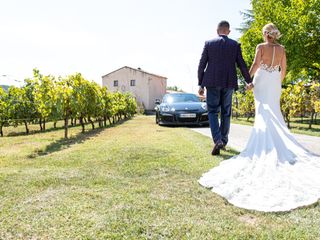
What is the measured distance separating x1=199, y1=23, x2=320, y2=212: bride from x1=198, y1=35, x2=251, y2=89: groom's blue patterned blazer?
0.38 metres

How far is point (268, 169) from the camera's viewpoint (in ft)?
11.9

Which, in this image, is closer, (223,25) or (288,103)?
(223,25)

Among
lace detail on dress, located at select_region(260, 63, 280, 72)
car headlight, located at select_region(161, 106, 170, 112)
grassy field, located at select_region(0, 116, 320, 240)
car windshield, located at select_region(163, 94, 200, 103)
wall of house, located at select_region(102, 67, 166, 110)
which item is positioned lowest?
grassy field, located at select_region(0, 116, 320, 240)

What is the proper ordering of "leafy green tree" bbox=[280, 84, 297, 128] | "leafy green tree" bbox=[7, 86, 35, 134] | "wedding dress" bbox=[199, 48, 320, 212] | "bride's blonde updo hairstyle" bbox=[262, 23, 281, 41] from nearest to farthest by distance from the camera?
"wedding dress" bbox=[199, 48, 320, 212], "bride's blonde updo hairstyle" bbox=[262, 23, 281, 41], "leafy green tree" bbox=[280, 84, 297, 128], "leafy green tree" bbox=[7, 86, 35, 134]

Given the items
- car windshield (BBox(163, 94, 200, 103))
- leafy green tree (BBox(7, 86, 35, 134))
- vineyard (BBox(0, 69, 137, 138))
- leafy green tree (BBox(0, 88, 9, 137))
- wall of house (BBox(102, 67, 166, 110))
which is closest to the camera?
vineyard (BBox(0, 69, 137, 138))

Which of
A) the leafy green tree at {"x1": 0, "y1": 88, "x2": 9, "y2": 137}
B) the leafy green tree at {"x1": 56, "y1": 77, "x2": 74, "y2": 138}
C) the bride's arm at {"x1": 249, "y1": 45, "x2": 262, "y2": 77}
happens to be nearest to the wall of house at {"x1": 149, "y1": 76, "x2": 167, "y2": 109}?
the leafy green tree at {"x1": 0, "y1": 88, "x2": 9, "y2": 137}

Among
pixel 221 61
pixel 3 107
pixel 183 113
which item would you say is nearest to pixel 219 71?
pixel 221 61

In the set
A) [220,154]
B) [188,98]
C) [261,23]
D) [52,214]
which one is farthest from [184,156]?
[261,23]

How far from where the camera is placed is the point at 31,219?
2.59 m

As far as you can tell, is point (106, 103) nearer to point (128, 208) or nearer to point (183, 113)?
point (183, 113)

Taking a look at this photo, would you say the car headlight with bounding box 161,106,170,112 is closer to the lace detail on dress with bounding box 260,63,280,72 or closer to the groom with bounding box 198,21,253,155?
the groom with bounding box 198,21,253,155

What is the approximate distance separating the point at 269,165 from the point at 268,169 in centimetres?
12

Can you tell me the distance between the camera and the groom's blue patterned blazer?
17.1 ft

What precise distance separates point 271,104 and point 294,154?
0.98m
